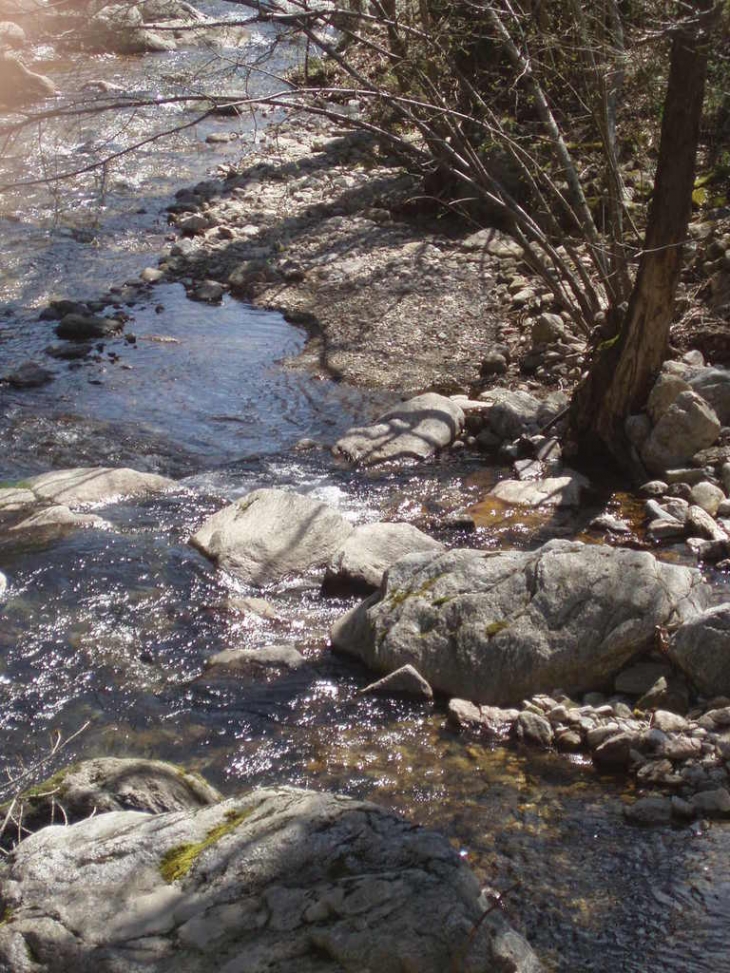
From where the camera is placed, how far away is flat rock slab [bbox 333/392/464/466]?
7781mm

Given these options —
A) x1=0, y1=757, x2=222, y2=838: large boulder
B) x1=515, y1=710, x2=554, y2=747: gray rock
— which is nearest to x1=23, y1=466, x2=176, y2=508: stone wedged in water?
x1=0, y1=757, x2=222, y2=838: large boulder

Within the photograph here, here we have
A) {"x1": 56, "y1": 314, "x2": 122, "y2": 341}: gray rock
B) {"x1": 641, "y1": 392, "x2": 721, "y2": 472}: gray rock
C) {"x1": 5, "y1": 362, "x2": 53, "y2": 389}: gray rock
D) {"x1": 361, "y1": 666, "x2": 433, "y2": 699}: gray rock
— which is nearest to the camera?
{"x1": 361, "y1": 666, "x2": 433, "y2": 699}: gray rock

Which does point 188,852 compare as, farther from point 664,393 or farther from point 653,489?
point 664,393

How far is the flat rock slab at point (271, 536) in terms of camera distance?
20.5 ft

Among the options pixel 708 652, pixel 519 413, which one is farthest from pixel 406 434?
pixel 708 652

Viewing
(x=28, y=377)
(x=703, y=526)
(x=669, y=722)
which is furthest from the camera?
(x=28, y=377)

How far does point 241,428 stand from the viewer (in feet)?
28.0

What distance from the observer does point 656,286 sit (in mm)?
6805

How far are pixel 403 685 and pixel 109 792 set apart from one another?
1568 mm

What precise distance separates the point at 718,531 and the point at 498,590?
70.3 inches

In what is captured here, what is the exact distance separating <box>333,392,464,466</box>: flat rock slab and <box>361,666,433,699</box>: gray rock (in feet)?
9.53

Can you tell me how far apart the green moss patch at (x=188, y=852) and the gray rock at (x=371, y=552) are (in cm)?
274

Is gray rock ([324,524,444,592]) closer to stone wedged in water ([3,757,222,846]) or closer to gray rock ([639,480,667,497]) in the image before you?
gray rock ([639,480,667,497])

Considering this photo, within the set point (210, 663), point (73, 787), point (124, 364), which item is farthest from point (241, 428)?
point (73, 787)
